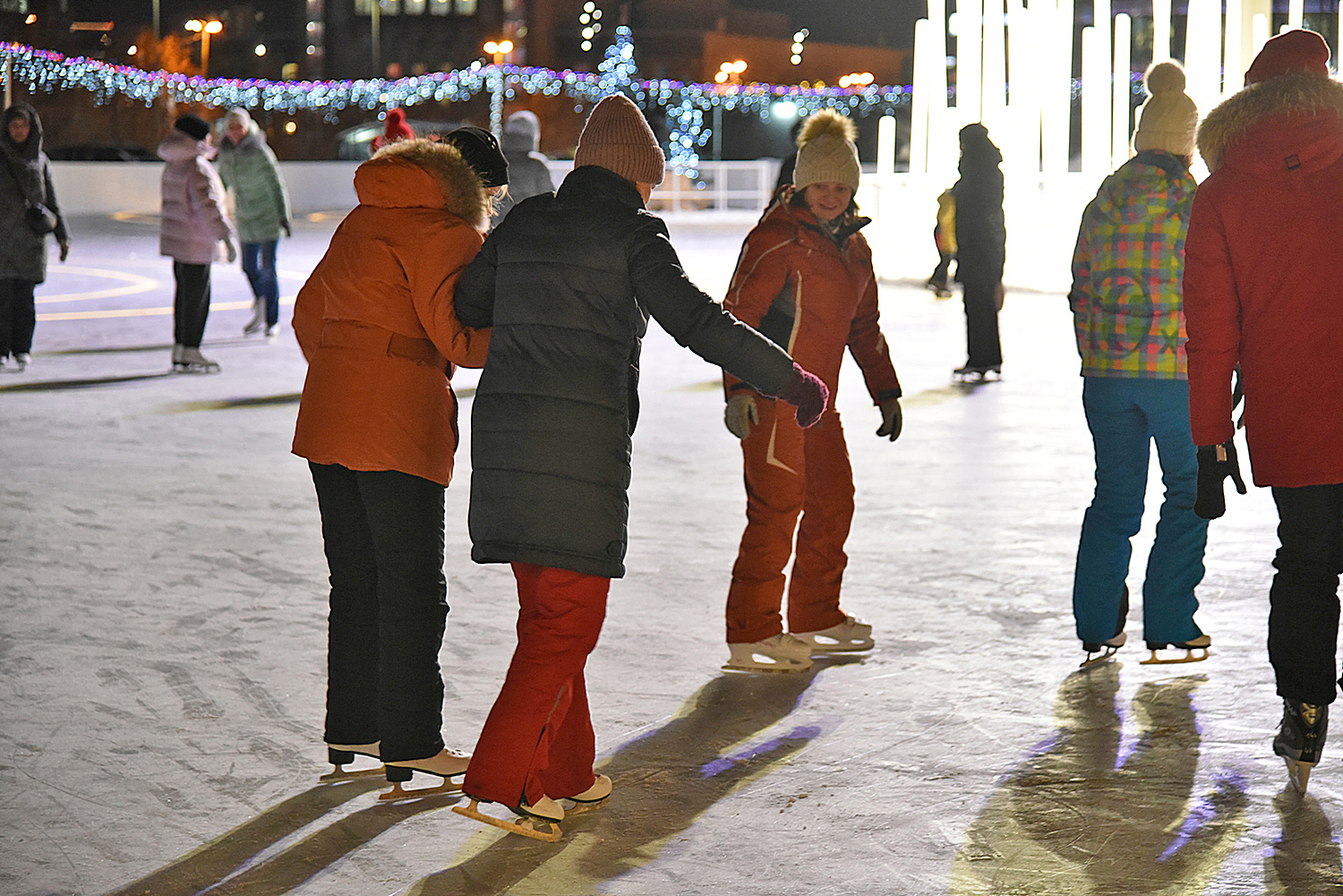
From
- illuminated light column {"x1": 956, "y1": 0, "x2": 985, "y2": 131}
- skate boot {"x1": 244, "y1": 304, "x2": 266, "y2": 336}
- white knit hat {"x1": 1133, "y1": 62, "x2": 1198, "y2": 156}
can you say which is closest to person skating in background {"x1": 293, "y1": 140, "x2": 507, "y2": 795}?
white knit hat {"x1": 1133, "y1": 62, "x2": 1198, "y2": 156}

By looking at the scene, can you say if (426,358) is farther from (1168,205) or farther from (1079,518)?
(1079,518)

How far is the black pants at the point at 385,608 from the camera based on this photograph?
321 cm

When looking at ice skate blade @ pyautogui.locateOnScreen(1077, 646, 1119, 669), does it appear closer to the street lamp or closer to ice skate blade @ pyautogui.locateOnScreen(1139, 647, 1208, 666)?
ice skate blade @ pyautogui.locateOnScreen(1139, 647, 1208, 666)

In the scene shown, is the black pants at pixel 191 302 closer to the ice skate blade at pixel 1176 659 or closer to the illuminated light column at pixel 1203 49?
the ice skate blade at pixel 1176 659

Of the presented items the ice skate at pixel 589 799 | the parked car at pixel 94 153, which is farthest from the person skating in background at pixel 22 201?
the parked car at pixel 94 153

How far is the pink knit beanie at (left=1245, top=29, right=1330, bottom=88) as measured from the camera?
330 centimetres

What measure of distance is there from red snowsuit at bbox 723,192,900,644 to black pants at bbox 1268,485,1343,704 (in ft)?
4.29

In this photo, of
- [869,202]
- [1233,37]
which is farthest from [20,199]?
[869,202]

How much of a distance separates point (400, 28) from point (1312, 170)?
147 feet

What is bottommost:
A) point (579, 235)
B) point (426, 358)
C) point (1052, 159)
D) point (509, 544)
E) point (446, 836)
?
point (446, 836)

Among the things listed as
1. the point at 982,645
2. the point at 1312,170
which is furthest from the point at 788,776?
the point at 1312,170

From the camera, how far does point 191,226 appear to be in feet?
31.2

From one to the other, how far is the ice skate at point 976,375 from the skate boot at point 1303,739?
6.33 meters

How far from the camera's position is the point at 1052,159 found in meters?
14.4
